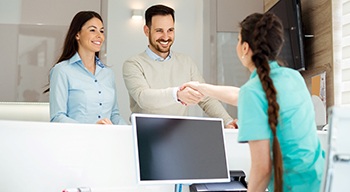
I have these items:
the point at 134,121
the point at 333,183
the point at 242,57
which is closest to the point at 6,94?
the point at 134,121

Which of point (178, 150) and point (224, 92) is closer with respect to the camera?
point (178, 150)

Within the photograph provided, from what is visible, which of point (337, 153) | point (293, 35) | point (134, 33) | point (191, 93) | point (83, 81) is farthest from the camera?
point (134, 33)

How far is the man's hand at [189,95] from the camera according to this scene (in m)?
2.64

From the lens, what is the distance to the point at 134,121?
2.06 m

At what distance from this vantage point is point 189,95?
267 cm

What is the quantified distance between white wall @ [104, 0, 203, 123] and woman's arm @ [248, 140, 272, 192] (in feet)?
11.5

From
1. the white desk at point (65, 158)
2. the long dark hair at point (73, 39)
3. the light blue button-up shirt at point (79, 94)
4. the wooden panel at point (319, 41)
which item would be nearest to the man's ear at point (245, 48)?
the white desk at point (65, 158)

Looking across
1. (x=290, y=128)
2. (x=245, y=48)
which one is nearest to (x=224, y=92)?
(x=245, y=48)

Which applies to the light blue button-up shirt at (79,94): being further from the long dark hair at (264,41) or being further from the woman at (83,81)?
the long dark hair at (264,41)

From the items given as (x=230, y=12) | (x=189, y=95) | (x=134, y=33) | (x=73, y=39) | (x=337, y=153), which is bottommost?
(x=337, y=153)

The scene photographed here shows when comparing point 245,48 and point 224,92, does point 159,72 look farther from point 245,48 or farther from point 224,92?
point 245,48

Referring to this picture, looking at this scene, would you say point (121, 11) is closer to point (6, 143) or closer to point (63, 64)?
point (63, 64)

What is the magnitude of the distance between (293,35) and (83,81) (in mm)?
1731

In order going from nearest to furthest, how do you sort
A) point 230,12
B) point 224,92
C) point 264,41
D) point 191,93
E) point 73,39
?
point 264,41, point 224,92, point 191,93, point 73,39, point 230,12
